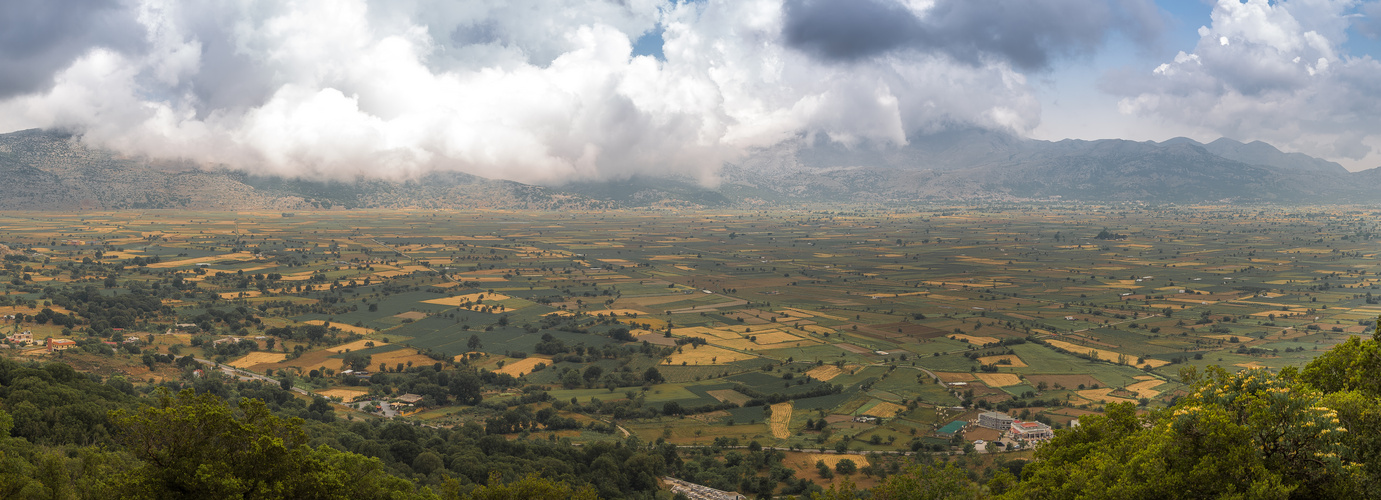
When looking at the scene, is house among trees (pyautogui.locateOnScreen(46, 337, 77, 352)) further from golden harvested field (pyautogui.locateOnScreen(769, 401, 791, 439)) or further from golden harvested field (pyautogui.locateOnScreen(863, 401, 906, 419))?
golden harvested field (pyautogui.locateOnScreen(863, 401, 906, 419))

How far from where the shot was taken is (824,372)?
81.9m

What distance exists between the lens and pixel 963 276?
160 m

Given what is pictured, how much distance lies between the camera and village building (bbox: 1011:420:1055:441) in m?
60.7

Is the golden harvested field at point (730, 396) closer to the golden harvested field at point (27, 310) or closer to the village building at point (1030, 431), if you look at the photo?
the village building at point (1030, 431)

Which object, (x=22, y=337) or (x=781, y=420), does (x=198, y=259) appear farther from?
(x=781, y=420)

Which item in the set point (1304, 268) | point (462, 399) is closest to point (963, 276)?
point (1304, 268)

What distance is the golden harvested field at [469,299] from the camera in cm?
12600

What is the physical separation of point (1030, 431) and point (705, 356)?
36.7 meters

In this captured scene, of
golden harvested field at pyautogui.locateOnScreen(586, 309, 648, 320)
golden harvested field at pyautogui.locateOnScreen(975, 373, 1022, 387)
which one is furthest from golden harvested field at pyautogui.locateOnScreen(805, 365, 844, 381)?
golden harvested field at pyautogui.locateOnScreen(586, 309, 648, 320)

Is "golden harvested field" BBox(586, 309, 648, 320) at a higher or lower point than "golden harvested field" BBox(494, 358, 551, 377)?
higher

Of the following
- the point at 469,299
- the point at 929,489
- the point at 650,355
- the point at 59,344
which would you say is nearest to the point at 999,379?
Answer: the point at 650,355

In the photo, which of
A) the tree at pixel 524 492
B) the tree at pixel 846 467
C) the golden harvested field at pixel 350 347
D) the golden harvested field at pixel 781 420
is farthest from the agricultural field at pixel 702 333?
the tree at pixel 524 492

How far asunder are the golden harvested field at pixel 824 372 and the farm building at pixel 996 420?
17.0 m

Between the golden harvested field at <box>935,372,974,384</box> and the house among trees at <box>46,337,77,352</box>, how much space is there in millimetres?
84229
